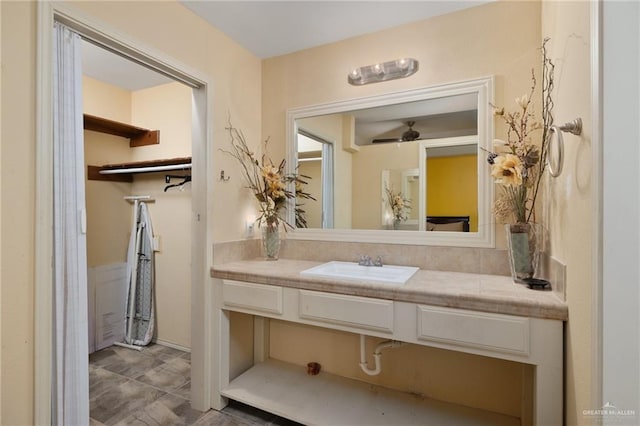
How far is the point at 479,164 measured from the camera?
1.77m

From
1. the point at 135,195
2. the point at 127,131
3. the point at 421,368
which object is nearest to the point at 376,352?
the point at 421,368

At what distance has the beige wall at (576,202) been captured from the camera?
0.90 metres

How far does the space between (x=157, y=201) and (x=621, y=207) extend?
10.2ft

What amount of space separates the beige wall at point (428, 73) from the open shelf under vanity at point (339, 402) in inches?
3.2

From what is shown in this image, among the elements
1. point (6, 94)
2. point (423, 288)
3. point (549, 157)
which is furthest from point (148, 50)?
point (549, 157)

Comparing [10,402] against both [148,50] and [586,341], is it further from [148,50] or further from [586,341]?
[586,341]

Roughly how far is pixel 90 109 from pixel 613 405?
373 cm

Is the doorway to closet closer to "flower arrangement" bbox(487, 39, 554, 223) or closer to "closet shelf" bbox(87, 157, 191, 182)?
"closet shelf" bbox(87, 157, 191, 182)

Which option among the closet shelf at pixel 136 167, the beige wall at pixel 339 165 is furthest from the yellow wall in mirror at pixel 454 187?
the closet shelf at pixel 136 167

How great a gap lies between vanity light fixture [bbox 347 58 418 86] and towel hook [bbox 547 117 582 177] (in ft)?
3.16

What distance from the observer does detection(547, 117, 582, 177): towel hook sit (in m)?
1.00

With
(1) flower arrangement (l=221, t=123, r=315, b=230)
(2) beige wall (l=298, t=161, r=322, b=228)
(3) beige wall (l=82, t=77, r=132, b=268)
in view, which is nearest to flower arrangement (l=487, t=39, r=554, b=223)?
(2) beige wall (l=298, t=161, r=322, b=228)

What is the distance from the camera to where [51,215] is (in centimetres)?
121

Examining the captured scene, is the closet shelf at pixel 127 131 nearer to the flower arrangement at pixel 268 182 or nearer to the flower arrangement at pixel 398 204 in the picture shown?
the flower arrangement at pixel 268 182
